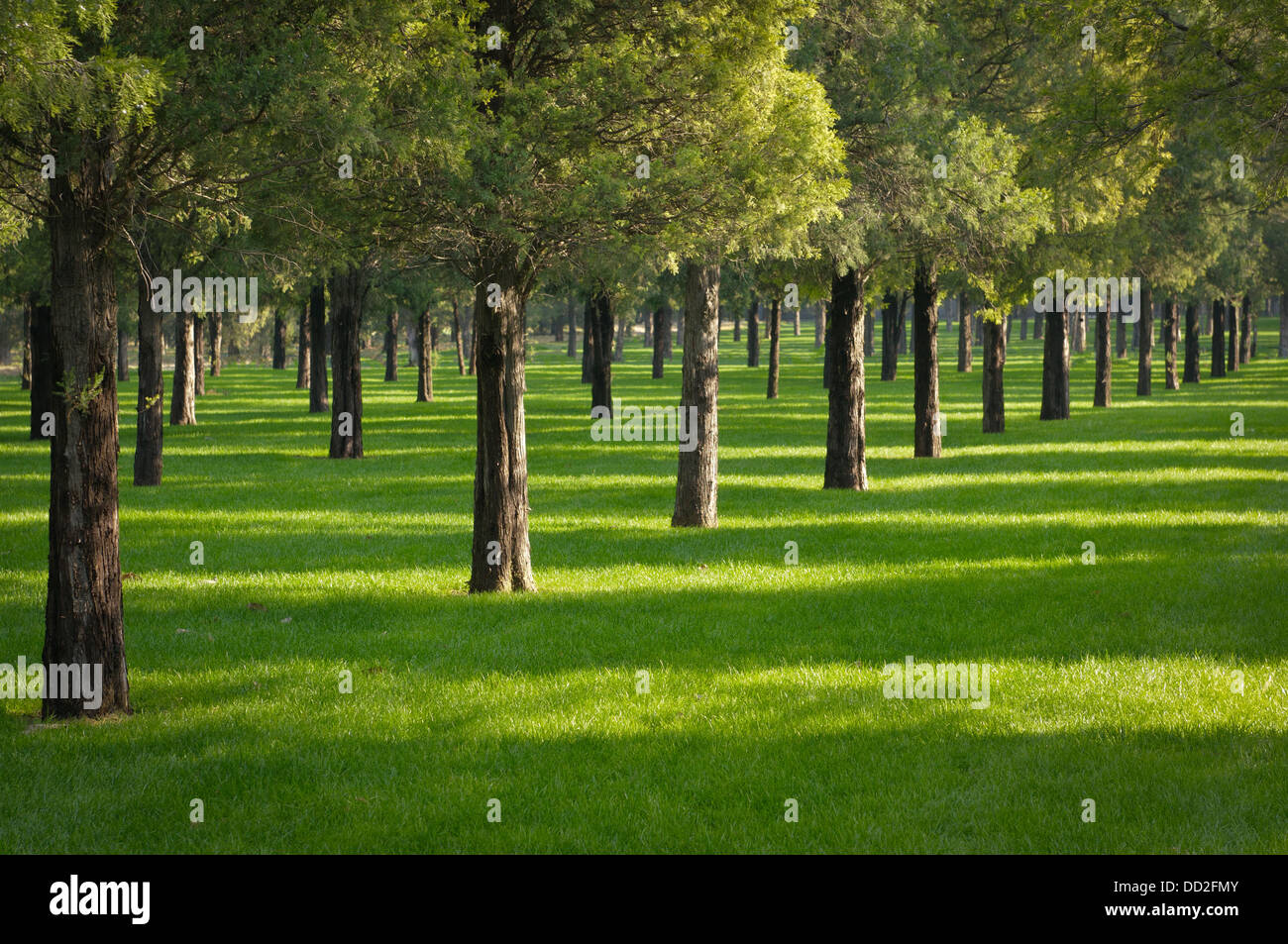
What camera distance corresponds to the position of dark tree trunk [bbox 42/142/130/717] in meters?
8.02

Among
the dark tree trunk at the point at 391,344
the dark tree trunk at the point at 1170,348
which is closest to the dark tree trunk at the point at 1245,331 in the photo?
the dark tree trunk at the point at 1170,348

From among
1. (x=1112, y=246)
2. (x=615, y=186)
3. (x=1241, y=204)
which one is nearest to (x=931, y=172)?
(x=615, y=186)

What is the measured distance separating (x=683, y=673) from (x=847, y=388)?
11859 millimetres

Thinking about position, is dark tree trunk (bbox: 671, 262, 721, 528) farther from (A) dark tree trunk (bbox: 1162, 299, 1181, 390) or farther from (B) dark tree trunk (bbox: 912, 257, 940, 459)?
(A) dark tree trunk (bbox: 1162, 299, 1181, 390)

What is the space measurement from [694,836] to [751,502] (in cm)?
1319

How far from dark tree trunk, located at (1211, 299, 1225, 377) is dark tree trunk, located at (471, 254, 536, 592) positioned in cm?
4236

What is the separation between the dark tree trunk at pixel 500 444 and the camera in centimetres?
1199

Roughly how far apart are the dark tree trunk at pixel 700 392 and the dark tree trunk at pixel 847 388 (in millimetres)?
4235

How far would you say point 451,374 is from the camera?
2630 inches

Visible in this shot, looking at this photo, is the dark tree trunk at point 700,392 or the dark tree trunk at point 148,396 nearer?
the dark tree trunk at point 700,392

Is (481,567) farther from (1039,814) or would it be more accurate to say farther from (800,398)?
(800,398)

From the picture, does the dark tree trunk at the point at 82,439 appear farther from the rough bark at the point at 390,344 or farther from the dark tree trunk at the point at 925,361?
the rough bark at the point at 390,344

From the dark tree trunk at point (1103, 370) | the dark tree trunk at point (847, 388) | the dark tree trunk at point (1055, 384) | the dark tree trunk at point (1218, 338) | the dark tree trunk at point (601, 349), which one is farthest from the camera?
the dark tree trunk at point (1218, 338)

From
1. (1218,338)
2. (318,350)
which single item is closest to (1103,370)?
(1218,338)
